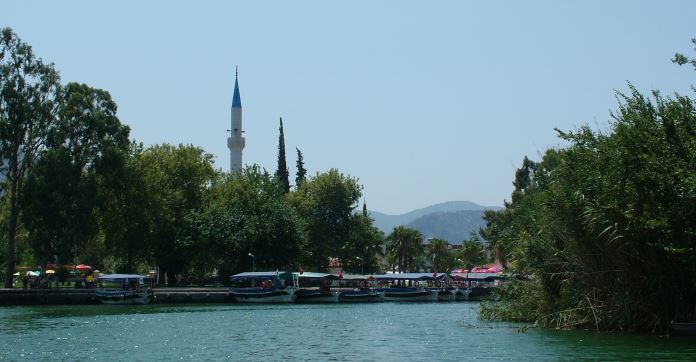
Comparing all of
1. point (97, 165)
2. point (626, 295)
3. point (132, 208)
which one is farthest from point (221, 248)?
point (626, 295)

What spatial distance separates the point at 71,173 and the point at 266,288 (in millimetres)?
19382

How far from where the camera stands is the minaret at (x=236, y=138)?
12425 cm

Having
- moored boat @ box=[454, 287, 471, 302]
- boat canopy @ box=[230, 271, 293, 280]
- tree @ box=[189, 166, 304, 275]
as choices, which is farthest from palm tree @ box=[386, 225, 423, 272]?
boat canopy @ box=[230, 271, 293, 280]

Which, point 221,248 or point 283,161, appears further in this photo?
point 283,161

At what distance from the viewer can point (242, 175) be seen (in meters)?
101

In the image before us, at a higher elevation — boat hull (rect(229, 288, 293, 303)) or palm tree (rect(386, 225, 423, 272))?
palm tree (rect(386, 225, 423, 272))

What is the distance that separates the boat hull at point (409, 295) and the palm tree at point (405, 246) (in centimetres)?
3828

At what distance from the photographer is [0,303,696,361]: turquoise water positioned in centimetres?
3103

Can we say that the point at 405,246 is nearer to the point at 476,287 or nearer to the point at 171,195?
the point at 476,287

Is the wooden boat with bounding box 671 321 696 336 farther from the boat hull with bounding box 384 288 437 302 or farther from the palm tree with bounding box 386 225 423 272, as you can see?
the palm tree with bounding box 386 225 423 272

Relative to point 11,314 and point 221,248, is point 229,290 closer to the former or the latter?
point 221,248

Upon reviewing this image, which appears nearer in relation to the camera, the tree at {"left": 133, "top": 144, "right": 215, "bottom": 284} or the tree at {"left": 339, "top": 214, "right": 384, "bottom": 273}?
the tree at {"left": 133, "top": 144, "right": 215, "bottom": 284}

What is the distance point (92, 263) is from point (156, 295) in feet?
144

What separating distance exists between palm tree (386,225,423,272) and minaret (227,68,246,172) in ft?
71.6
